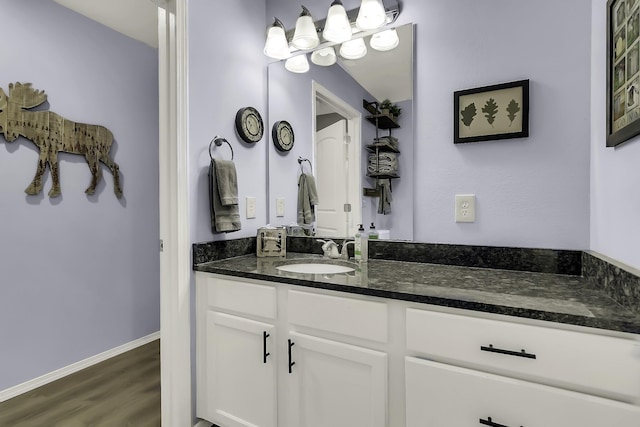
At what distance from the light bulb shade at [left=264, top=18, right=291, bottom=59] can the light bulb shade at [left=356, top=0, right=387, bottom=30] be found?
47 centimetres

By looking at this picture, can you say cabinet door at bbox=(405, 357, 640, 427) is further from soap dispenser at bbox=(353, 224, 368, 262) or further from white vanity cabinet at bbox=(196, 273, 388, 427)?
soap dispenser at bbox=(353, 224, 368, 262)

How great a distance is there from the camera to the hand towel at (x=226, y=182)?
1.59 meters

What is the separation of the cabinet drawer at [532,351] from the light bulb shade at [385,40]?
1.28 m

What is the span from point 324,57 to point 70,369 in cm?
259

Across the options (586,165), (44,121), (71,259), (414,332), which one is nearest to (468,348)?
(414,332)

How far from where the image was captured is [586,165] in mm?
1262

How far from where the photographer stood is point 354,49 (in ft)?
5.75

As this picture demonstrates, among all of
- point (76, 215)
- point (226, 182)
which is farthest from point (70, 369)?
point (226, 182)

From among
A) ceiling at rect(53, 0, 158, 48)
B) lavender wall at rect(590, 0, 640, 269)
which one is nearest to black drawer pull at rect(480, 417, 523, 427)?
lavender wall at rect(590, 0, 640, 269)

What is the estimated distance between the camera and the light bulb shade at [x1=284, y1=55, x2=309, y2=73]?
191 centimetres

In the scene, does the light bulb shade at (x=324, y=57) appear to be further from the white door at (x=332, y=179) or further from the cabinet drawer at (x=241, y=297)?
the cabinet drawer at (x=241, y=297)

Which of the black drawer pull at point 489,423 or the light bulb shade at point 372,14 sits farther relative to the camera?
the light bulb shade at point 372,14

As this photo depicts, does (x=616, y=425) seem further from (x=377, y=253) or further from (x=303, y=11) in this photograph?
(x=303, y=11)

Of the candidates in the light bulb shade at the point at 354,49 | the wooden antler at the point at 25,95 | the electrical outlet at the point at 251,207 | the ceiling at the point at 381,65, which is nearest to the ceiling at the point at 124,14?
the ceiling at the point at 381,65
